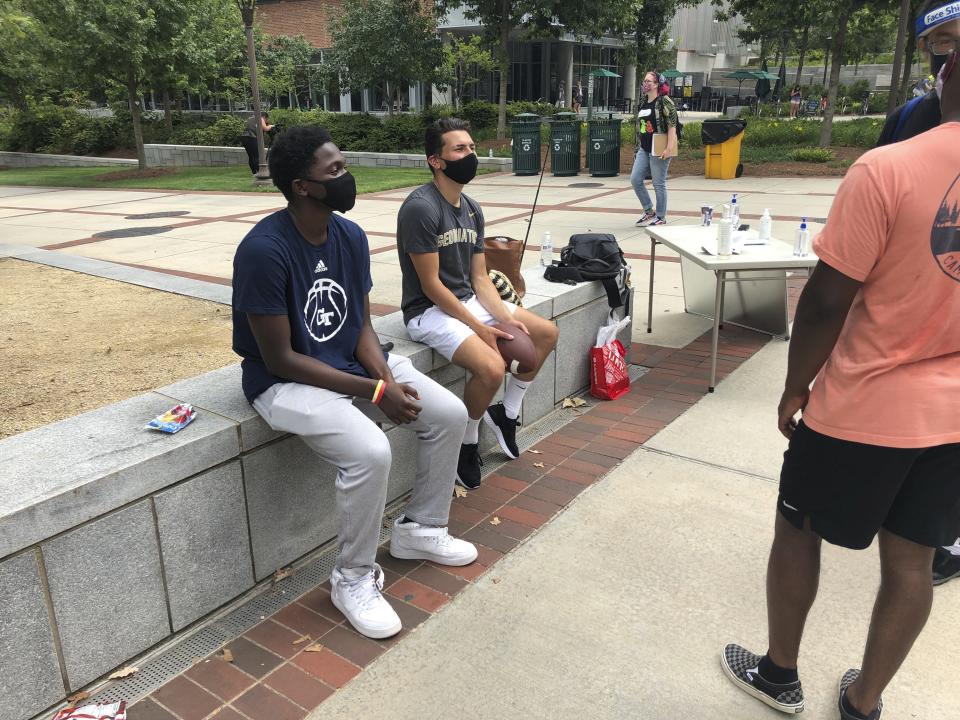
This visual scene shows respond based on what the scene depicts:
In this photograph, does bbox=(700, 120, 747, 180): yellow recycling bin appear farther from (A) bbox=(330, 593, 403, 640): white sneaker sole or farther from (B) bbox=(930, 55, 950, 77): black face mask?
(A) bbox=(330, 593, 403, 640): white sneaker sole

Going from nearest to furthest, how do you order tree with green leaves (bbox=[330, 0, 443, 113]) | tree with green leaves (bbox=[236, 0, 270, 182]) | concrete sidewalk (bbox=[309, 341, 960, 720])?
concrete sidewalk (bbox=[309, 341, 960, 720])
tree with green leaves (bbox=[236, 0, 270, 182])
tree with green leaves (bbox=[330, 0, 443, 113])

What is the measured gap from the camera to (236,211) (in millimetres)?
13406

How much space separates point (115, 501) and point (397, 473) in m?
1.50

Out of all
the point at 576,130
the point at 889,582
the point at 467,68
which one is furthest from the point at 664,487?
the point at 467,68

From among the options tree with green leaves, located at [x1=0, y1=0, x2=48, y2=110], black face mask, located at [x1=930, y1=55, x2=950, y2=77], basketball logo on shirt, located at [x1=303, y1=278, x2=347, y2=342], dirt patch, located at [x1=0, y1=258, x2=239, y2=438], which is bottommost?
dirt patch, located at [x1=0, y1=258, x2=239, y2=438]

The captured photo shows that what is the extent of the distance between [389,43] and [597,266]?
23.4 meters

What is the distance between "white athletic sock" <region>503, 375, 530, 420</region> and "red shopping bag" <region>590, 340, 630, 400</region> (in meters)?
1.01

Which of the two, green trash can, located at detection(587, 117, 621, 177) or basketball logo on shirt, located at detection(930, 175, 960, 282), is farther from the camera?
green trash can, located at detection(587, 117, 621, 177)

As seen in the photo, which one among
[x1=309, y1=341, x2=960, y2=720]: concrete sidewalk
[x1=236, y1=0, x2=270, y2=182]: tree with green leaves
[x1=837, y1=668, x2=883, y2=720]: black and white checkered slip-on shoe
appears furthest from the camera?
[x1=236, y1=0, x2=270, y2=182]: tree with green leaves

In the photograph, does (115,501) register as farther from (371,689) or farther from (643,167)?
(643,167)

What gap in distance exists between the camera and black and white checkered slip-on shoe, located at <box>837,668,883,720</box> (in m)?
2.26

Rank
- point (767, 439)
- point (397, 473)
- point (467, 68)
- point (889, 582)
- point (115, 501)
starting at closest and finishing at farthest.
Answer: point (889, 582)
point (115, 501)
point (397, 473)
point (767, 439)
point (467, 68)

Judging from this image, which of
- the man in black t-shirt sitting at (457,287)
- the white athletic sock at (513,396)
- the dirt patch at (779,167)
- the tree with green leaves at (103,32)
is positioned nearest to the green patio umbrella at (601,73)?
the dirt patch at (779,167)

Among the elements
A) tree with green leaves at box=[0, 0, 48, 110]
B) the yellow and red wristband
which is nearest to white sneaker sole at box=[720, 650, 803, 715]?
the yellow and red wristband
